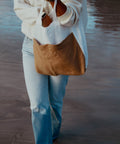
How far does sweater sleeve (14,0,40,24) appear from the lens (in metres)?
1.21

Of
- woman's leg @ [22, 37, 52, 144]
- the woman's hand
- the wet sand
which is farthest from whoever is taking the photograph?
the wet sand

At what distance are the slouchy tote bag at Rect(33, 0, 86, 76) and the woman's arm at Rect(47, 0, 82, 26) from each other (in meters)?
0.03

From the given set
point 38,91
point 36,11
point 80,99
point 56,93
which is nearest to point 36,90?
point 38,91

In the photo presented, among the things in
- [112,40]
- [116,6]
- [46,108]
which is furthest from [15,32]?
[116,6]

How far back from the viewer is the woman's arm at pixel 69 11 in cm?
115

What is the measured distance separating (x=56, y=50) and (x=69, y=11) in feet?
0.68

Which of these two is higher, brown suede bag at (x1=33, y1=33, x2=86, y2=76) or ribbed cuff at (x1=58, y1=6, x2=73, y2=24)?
ribbed cuff at (x1=58, y1=6, x2=73, y2=24)

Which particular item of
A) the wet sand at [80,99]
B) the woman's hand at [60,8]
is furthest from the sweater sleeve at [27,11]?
the wet sand at [80,99]

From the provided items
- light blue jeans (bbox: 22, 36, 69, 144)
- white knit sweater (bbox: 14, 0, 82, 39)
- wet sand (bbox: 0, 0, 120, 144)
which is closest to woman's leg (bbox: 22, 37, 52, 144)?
light blue jeans (bbox: 22, 36, 69, 144)

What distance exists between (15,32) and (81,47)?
3131 mm

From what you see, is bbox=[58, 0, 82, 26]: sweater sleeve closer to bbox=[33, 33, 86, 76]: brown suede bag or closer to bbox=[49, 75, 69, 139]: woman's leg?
bbox=[33, 33, 86, 76]: brown suede bag

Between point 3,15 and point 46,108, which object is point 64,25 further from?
point 3,15

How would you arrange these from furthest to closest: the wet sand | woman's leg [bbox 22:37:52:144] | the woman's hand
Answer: the wet sand < woman's leg [bbox 22:37:52:144] < the woman's hand

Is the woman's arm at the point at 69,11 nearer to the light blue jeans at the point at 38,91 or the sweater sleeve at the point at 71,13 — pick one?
the sweater sleeve at the point at 71,13
